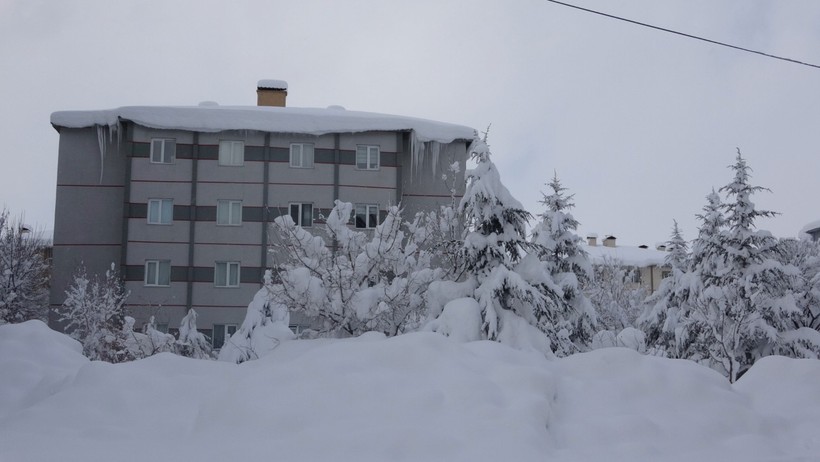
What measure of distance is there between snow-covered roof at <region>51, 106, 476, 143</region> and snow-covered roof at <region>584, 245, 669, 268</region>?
108ft

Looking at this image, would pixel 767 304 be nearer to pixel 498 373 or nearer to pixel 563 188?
pixel 563 188

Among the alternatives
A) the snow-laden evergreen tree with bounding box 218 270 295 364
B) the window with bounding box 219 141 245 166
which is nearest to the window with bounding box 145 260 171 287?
the window with bounding box 219 141 245 166

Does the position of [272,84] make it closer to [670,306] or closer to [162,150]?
[162,150]

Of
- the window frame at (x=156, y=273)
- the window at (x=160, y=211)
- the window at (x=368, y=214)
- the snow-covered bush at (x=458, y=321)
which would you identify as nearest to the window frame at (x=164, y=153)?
the window at (x=160, y=211)

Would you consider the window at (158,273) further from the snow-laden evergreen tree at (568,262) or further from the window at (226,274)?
the snow-laden evergreen tree at (568,262)

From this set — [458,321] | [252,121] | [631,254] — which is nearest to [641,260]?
[631,254]

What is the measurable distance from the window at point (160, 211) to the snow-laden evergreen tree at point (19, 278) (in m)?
8.40

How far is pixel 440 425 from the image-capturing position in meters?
6.12

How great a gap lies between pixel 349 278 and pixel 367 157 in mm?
17092

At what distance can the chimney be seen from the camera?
105ft

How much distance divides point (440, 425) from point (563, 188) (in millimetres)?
16646

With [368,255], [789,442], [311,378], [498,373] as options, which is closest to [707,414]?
[789,442]

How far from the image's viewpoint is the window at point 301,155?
27.6m

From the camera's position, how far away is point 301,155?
27.6 metres
